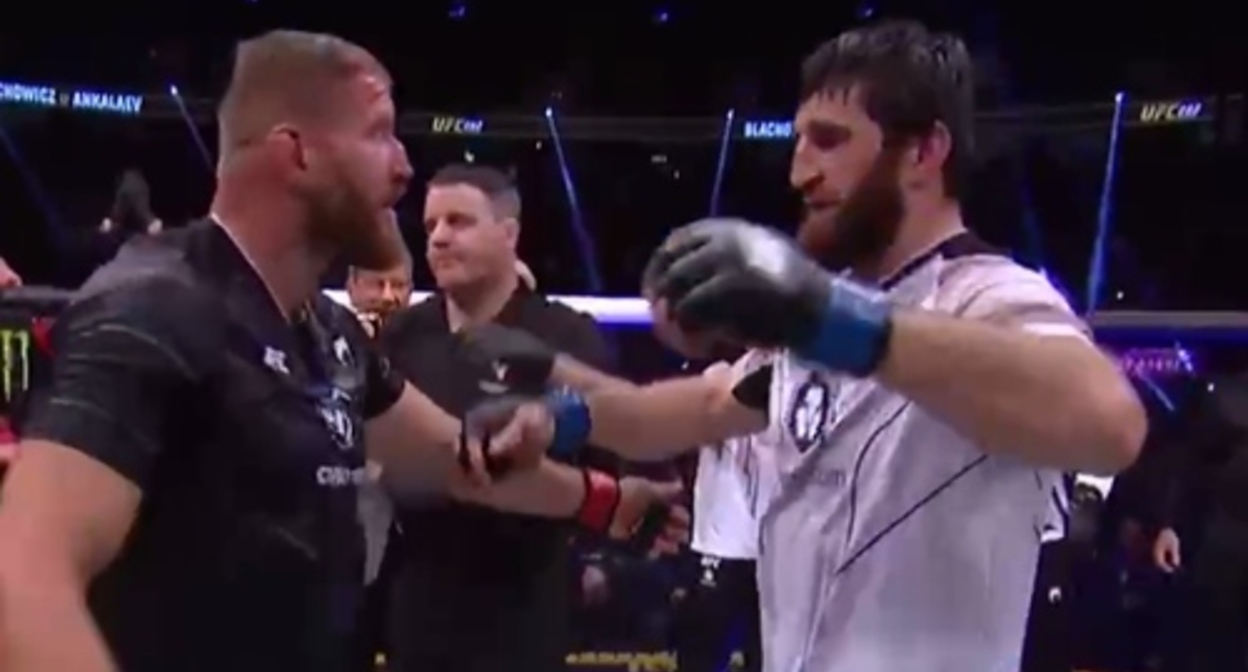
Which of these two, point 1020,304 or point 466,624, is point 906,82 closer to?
point 1020,304

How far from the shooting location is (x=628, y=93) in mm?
12266

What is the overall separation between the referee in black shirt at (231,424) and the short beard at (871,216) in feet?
1.72

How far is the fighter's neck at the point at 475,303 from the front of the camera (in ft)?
13.5

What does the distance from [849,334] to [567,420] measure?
0.91 meters

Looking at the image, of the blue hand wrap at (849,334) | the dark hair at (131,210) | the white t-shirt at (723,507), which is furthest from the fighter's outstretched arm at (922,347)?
the dark hair at (131,210)

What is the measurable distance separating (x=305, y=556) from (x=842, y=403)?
672 mm

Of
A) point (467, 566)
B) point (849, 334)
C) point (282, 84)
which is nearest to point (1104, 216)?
point (467, 566)

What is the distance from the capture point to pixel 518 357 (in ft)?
9.43

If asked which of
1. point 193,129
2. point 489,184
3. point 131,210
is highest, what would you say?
point 193,129

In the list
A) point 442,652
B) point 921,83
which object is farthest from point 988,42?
point 921,83

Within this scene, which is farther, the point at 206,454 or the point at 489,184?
the point at 489,184

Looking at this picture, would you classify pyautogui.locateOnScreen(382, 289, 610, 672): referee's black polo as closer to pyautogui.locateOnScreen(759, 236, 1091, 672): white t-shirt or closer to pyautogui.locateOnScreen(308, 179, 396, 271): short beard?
pyautogui.locateOnScreen(308, 179, 396, 271): short beard

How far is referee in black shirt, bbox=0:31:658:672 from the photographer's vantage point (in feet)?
6.58

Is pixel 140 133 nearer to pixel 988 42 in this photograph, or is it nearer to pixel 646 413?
pixel 988 42
